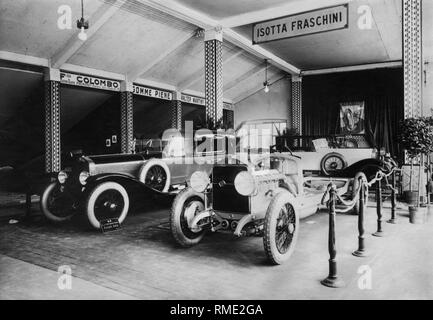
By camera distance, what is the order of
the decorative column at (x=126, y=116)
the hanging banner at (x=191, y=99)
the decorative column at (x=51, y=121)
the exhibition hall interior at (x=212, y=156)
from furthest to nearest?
the hanging banner at (x=191, y=99), the decorative column at (x=126, y=116), the decorative column at (x=51, y=121), the exhibition hall interior at (x=212, y=156)

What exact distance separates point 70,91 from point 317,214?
9455mm

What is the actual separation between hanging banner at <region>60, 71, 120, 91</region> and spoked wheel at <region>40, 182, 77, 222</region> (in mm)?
5789

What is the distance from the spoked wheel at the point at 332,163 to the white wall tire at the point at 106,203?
5.28 metres

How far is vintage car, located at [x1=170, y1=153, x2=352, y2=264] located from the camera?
350cm

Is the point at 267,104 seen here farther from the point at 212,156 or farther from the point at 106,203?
the point at 106,203

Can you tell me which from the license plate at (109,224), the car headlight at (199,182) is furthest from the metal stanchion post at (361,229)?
the license plate at (109,224)

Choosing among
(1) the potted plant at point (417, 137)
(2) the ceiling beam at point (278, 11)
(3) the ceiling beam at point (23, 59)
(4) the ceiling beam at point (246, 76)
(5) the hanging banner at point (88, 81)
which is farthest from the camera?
(4) the ceiling beam at point (246, 76)

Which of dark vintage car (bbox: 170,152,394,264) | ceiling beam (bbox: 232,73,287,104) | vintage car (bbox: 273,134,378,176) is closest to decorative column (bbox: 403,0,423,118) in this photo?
vintage car (bbox: 273,134,378,176)

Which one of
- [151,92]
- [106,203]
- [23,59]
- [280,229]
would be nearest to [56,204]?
[106,203]

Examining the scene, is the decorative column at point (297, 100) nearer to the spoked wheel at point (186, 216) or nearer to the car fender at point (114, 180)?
the car fender at point (114, 180)

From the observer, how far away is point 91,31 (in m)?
8.78

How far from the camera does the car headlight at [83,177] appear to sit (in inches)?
211

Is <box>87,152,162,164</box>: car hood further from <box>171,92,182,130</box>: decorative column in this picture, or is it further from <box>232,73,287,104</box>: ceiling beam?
<box>232,73,287,104</box>: ceiling beam

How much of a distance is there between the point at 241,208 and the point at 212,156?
3.64 meters
